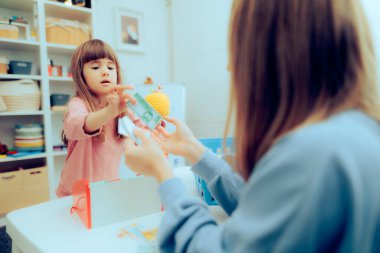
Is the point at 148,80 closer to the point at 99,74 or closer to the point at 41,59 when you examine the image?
the point at 41,59

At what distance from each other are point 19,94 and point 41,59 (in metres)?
0.32

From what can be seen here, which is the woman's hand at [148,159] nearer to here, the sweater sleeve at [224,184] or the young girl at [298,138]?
the young girl at [298,138]

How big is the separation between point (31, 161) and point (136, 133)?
2.21 meters

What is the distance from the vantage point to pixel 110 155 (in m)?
1.16

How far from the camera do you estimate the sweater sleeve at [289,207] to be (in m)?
0.31

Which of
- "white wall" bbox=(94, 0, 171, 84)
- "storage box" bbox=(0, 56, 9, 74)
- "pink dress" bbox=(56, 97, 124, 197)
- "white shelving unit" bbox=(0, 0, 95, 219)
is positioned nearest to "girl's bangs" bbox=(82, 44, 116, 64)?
"pink dress" bbox=(56, 97, 124, 197)

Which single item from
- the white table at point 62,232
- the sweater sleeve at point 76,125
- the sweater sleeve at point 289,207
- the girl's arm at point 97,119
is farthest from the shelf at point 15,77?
the sweater sleeve at point 289,207

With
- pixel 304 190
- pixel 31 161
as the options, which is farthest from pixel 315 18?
pixel 31 161

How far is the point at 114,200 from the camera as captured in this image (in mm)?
748

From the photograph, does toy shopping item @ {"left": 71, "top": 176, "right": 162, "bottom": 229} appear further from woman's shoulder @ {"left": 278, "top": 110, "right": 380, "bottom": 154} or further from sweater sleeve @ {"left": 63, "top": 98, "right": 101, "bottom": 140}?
woman's shoulder @ {"left": 278, "top": 110, "right": 380, "bottom": 154}

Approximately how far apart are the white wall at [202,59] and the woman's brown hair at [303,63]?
2.16 metres

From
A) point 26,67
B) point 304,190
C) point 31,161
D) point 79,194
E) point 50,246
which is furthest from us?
point 31,161

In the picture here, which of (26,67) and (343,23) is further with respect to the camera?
(26,67)

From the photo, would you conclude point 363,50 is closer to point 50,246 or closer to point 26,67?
point 50,246
